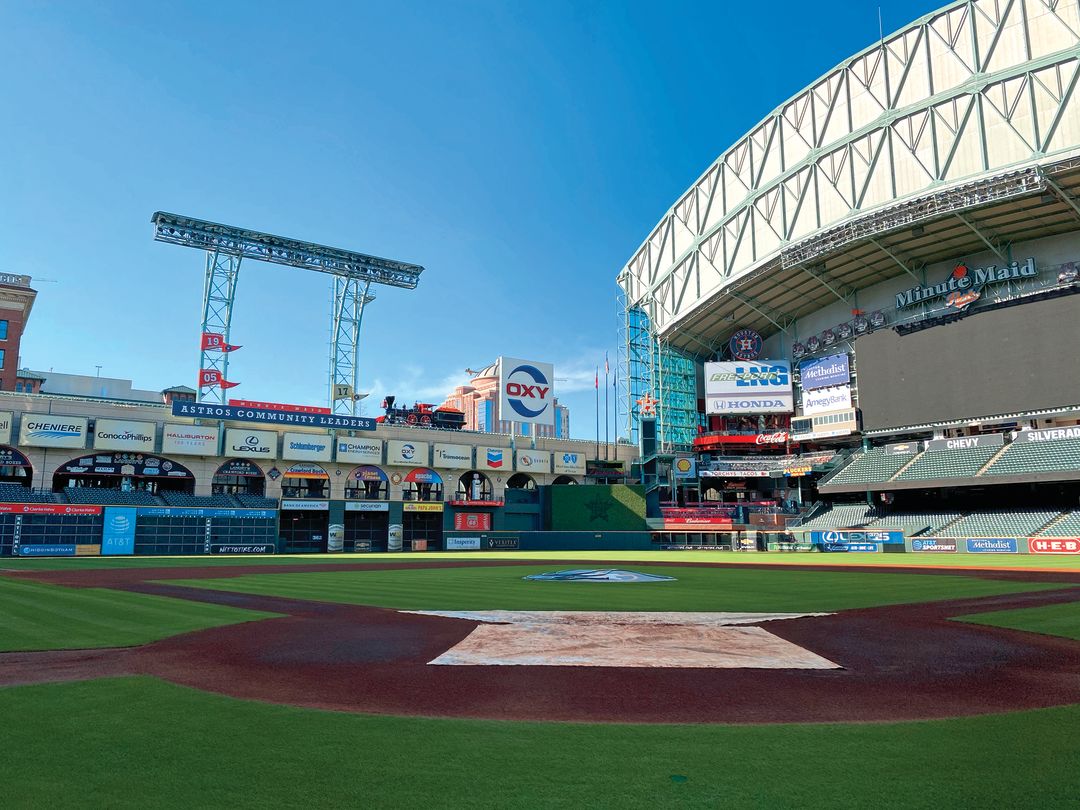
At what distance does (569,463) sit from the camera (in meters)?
75.9

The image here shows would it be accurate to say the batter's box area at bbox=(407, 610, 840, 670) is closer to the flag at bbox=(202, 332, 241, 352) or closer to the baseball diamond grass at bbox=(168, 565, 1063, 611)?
the baseball diamond grass at bbox=(168, 565, 1063, 611)

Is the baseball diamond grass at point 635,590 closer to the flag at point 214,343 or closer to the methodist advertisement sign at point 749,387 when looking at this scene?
the flag at point 214,343

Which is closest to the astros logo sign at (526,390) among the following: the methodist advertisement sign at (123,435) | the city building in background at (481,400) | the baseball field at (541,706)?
the methodist advertisement sign at (123,435)

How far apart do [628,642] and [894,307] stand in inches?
2381

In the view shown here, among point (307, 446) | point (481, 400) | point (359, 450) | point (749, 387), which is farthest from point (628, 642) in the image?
point (481, 400)

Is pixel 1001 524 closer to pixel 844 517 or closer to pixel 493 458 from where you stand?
pixel 844 517

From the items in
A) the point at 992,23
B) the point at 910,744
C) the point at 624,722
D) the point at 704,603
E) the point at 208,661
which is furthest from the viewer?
the point at 992,23

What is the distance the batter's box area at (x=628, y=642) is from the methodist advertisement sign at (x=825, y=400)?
55.1 meters

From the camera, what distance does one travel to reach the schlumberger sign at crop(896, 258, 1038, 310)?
53.1 metres

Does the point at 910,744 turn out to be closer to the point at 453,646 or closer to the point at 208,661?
the point at 453,646

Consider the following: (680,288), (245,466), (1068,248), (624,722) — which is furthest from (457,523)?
(624,722)

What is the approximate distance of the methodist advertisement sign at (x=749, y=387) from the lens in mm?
71875

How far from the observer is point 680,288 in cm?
7450

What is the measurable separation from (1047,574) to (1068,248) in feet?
125
